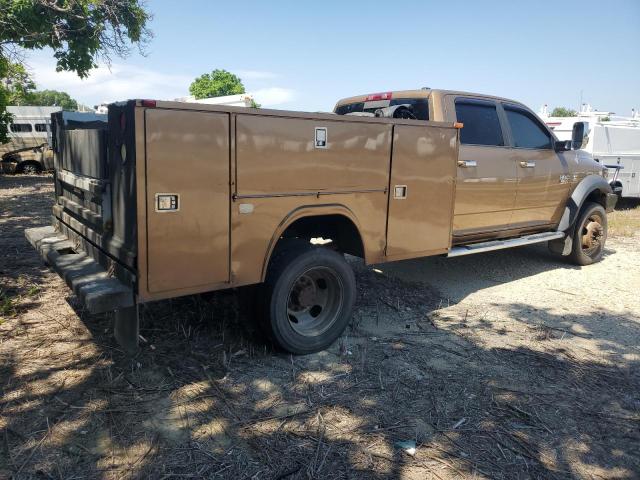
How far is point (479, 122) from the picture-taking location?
5.80 meters

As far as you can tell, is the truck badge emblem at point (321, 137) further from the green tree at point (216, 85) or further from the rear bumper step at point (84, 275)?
the green tree at point (216, 85)

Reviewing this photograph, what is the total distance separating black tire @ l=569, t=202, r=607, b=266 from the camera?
7.35 metres

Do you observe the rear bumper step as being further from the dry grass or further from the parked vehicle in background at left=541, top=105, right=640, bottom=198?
the parked vehicle in background at left=541, top=105, right=640, bottom=198

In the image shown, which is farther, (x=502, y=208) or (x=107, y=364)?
(x=502, y=208)

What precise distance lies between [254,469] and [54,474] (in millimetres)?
1002

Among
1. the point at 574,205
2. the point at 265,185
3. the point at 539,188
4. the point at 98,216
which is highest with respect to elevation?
the point at 265,185

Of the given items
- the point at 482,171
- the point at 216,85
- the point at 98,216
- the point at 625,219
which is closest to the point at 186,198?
the point at 98,216

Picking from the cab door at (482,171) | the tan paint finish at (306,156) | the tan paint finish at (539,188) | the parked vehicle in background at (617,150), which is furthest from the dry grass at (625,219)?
the tan paint finish at (306,156)

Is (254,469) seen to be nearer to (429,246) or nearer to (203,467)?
(203,467)

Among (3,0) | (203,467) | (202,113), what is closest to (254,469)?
Result: (203,467)

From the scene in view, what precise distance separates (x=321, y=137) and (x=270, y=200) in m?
0.62

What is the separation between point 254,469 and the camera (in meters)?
2.81

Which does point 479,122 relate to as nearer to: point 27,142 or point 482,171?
point 482,171

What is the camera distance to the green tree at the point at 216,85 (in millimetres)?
48375
